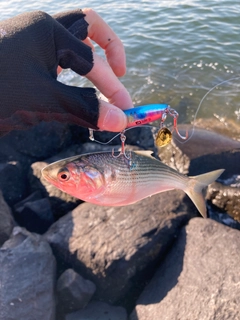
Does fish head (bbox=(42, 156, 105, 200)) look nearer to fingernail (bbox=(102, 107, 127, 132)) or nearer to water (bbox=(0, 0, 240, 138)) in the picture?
fingernail (bbox=(102, 107, 127, 132))

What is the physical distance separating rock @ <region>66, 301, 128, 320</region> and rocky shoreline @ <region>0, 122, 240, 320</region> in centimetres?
1

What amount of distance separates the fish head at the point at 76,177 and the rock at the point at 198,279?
224cm

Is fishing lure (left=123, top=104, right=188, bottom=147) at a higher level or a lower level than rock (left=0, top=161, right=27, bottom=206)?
higher

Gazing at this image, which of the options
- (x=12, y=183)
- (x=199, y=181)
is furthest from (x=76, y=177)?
(x=12, y=183)

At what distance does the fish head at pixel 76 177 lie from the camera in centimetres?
251

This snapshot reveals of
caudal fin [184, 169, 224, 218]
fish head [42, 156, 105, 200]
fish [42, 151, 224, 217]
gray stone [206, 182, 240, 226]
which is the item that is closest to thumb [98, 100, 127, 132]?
fish [42, 151, 224, 217]

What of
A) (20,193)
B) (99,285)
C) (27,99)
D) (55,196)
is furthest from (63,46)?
(20,193)

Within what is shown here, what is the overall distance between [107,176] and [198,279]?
7.57 ft

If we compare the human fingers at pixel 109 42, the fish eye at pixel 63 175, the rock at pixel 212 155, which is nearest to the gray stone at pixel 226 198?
the rock at pixel 212 155

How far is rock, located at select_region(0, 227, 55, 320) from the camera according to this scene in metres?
4.10

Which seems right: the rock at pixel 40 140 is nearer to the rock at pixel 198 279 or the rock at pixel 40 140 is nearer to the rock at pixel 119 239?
the rock at pixel 119 239

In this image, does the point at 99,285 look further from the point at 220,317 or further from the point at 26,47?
the point at 26,47

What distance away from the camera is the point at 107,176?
8.64 feet

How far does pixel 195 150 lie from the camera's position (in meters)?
6.60
